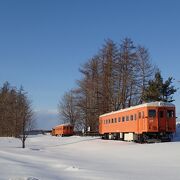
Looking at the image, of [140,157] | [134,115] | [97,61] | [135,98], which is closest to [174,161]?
[140,157]

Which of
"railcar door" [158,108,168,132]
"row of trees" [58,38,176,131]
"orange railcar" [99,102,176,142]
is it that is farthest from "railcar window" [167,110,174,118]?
"row of trees" [58,38,176,131]

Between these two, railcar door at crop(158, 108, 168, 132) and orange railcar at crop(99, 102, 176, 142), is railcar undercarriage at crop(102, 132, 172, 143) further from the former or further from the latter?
railcar door at crop(158, 108, 168, 132)

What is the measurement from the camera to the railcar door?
33.5 m

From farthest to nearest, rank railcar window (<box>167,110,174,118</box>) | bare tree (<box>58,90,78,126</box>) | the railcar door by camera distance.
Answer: bare tree (<box>58,90,78,126</box>) < railcar window (<box>167,110,174,118</box>) < the railcar door


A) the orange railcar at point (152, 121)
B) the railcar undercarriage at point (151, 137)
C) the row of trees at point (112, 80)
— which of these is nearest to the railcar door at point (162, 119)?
the orange railcar at point (152, 121)

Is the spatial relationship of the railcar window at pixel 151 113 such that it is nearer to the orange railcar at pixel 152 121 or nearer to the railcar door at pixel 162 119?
the orange railcar at pixel 152 121

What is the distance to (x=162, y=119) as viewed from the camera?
111 feet

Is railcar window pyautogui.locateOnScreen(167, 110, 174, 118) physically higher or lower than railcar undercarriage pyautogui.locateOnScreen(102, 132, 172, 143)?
higher

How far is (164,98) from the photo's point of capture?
146 ft

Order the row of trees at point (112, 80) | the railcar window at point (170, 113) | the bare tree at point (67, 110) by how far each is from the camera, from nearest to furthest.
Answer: the railcar window at point (170, 113)
the row of trees at point (112, 80)
the bare tree at point (67, 110)

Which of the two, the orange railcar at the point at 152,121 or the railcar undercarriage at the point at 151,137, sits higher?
the orange railcar at the point at 152,121

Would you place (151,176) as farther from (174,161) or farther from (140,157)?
(140,157)

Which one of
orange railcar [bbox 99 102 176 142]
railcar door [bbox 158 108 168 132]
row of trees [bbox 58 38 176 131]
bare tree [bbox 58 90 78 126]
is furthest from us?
bare tree [bbox 58 90 78 126]

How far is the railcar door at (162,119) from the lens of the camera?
110 feet
